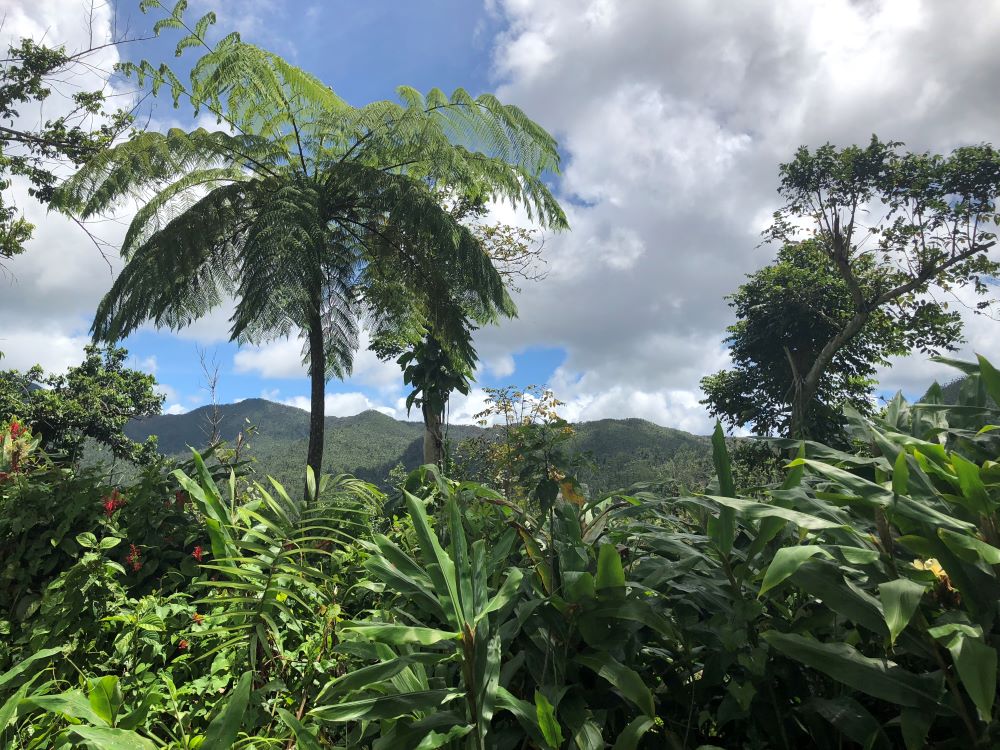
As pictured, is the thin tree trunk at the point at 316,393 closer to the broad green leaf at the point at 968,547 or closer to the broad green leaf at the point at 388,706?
the broad green leaf at the point at 388,706

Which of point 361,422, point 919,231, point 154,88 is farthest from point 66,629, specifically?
point 361,422

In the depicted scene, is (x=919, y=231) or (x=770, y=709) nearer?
(x=770, y=709)

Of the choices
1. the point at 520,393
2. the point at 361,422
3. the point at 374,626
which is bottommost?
the point at 374,626

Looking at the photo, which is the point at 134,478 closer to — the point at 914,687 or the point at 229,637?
the point at 229,637

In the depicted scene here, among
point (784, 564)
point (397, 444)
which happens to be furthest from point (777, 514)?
point (397, 444)

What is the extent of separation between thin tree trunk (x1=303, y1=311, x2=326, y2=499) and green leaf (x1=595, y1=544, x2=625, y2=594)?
7.76 m

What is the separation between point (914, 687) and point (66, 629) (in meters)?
1.73

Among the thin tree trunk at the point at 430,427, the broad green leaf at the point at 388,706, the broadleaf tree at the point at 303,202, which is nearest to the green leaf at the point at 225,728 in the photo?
the broad green leaf at the point at 388,706

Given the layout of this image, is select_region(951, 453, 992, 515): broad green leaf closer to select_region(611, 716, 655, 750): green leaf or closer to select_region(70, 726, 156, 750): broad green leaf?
select_region(611, 716, 655, 750): green leaf

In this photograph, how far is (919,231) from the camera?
49.3 ft

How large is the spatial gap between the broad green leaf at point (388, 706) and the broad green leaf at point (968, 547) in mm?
591

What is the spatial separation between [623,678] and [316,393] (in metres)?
8.60

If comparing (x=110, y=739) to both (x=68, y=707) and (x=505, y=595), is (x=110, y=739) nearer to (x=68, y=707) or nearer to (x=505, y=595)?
(x=68, y=707)

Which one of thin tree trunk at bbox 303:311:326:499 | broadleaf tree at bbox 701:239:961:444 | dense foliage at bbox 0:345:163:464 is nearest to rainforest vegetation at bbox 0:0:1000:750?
thin tree trunk at bbox 303:311:326:499
